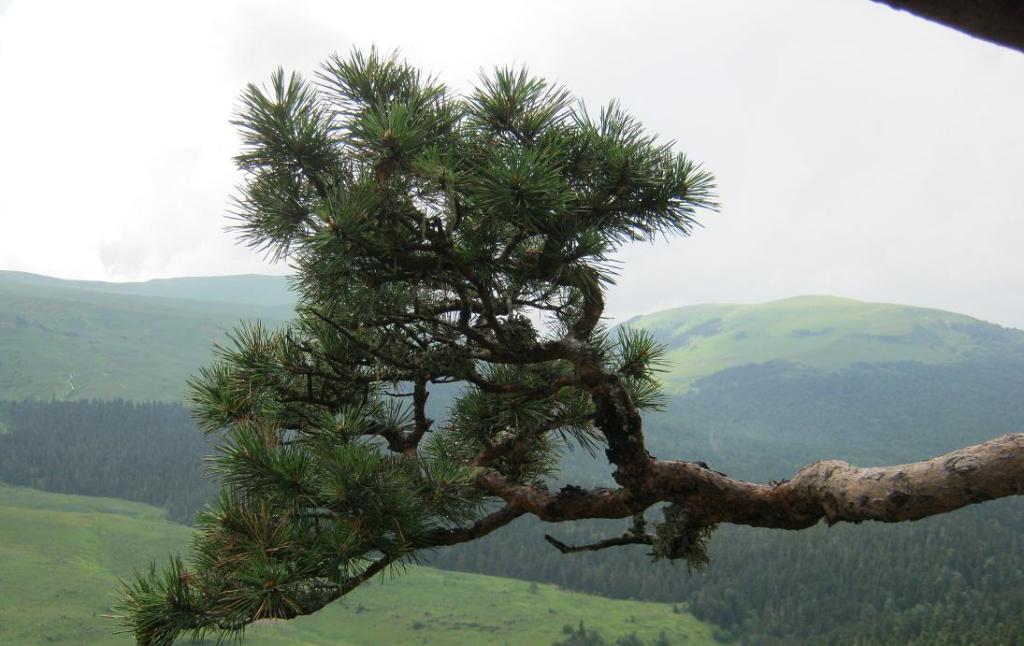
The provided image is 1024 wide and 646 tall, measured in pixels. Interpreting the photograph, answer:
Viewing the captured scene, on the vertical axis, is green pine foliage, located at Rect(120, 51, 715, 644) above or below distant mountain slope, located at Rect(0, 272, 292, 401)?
below

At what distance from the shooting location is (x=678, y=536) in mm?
4152

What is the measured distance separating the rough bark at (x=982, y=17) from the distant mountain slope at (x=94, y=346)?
5316 inches

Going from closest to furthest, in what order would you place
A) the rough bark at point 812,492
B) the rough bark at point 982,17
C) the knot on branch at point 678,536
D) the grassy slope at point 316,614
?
the rough bark at point 982,17, the rough bark at point 812,492, the knot on branch at point 678,536, the grassy slope at point 316,614

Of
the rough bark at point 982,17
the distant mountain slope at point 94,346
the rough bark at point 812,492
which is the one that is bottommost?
the rough bark at point 812,492

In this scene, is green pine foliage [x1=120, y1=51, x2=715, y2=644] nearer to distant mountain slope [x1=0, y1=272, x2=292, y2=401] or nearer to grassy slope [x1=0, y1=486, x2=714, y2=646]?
grassy slope [x1=0, y1=486, x2=714, y2=646]

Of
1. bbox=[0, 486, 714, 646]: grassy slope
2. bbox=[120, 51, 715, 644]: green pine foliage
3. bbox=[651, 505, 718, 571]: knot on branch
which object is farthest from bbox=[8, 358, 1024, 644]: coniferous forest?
bbox=[651, 505, 718, 571]: knot on branch

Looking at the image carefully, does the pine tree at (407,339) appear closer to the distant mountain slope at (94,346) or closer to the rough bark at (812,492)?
the rough bark at (812,492)

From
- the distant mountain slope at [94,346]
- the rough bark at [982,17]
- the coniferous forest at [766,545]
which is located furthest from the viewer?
the distant mountain slope at [94,346]

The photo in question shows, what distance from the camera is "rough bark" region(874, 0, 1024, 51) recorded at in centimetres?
88

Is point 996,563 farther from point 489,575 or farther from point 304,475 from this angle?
point 304,475

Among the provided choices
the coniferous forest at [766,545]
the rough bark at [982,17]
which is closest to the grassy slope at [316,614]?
the coniferous forest at [766,545]

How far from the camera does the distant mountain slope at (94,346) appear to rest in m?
138

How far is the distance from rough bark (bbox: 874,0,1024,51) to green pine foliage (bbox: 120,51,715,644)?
2.47m

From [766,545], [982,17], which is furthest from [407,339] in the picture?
[766,545]
